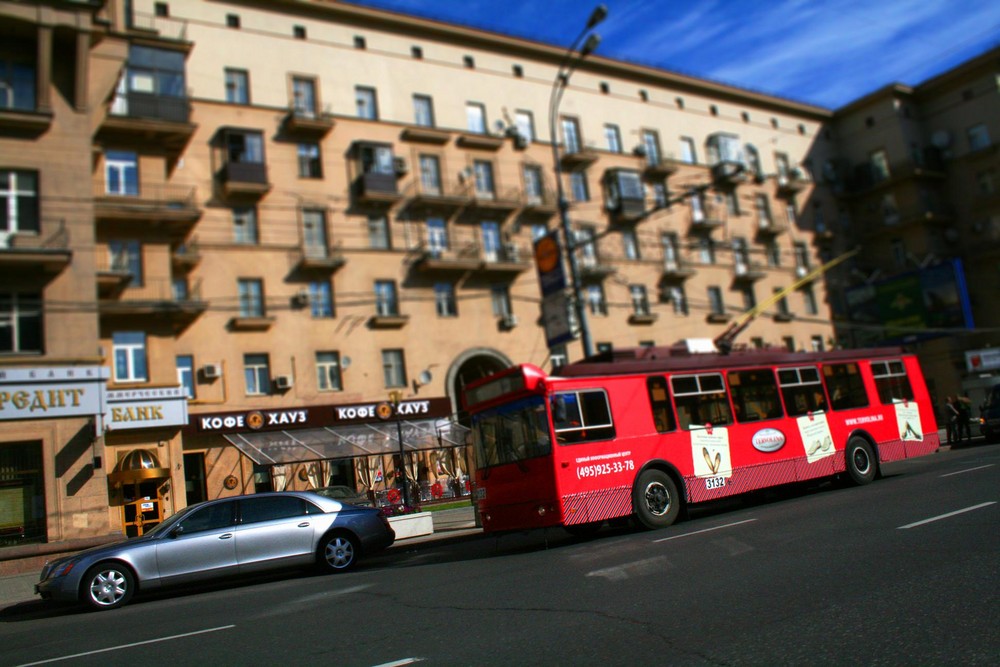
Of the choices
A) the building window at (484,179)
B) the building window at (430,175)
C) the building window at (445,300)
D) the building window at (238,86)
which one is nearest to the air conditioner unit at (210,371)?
the building window at (445,300)

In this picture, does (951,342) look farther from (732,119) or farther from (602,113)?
(602,113)

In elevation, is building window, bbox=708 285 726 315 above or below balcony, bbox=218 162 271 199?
below

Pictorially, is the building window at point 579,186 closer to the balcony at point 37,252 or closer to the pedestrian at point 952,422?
the pedestrian at point 952,422

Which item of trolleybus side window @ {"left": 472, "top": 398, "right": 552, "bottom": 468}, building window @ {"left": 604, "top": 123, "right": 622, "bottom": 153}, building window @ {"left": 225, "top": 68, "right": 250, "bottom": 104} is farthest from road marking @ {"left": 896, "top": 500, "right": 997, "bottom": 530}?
building window @ {"left": 604, "top": 123, "right": 622, "bottom": 153}

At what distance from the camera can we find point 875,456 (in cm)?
1681

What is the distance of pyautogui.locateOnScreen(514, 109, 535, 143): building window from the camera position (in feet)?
131

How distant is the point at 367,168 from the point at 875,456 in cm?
2452

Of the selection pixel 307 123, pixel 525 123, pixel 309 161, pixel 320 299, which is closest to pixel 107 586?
pixel 320 299

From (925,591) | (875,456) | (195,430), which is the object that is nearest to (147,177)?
(195,430)

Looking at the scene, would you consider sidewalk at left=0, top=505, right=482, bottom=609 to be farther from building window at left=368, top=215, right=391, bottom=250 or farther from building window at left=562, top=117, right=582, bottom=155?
building window at left=562, top=117, right=582, bottom=155

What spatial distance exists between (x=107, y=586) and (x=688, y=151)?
41236 millimetres

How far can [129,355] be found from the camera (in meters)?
26.3

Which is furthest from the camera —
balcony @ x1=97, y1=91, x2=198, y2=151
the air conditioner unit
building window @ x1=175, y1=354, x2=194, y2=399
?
the air conditioner unit

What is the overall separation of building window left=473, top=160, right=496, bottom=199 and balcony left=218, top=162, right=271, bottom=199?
10342 millimetres
